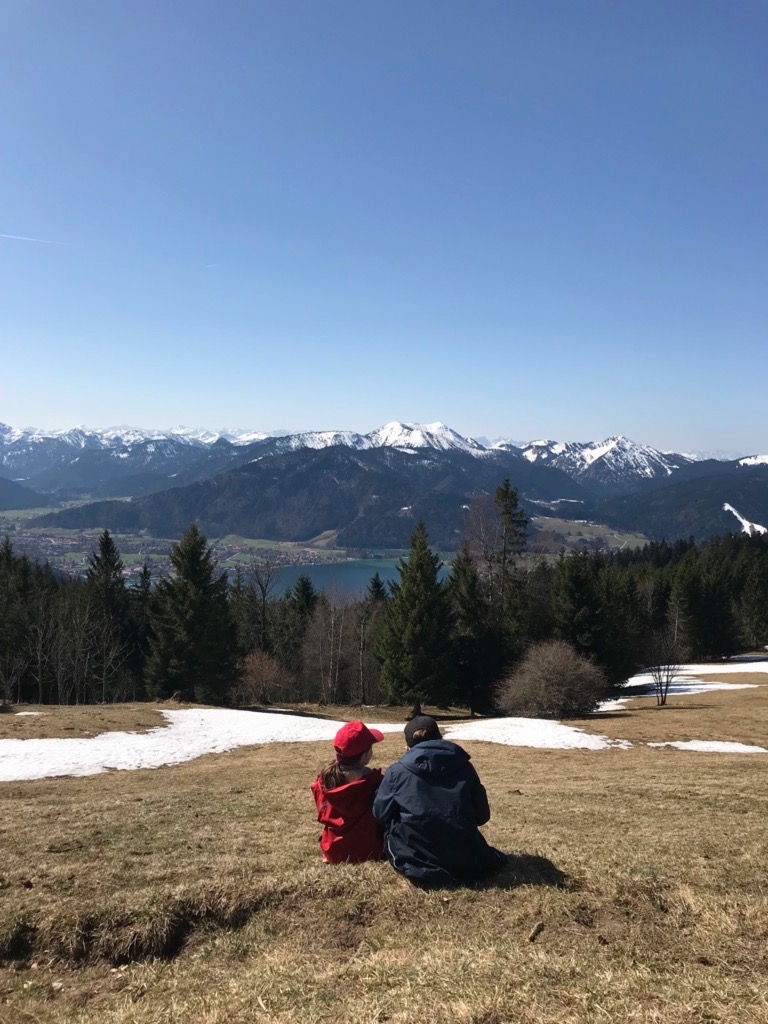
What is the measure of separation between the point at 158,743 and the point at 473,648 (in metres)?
27.9

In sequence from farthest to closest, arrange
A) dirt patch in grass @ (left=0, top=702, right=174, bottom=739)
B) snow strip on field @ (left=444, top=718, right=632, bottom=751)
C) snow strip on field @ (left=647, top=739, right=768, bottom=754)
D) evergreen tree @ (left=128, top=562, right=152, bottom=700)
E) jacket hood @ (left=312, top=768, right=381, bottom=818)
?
evergreen tree @ (left=128, top=562, right=152, bottom=700)
snow strip on field @ (left=444, top=718, right=632, bottom=751)
dirt patch in grass @ (left=0, top=702, right=174, bottom=739)
snow strip on field @ (left=647, top=739, right=768, bottom=754)
jacket hood @ (left=312, top=768, right=381, bottom=818)

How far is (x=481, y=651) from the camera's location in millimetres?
46094

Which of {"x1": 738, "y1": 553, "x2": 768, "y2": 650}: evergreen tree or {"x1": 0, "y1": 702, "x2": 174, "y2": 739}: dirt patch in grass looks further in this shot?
{"x1": 738, "y1": 553, "x2": 768, "y2": 650}: evergreen tree

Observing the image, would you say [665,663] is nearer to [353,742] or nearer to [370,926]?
[353,742]

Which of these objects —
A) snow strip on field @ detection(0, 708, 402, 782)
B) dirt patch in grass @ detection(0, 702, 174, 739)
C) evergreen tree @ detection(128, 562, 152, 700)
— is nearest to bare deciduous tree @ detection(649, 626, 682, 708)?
snow strip on field @ detection(0, 708, 402, 782)

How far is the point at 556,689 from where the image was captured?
34906mm

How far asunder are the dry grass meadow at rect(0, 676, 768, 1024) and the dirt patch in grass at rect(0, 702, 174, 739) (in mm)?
12723

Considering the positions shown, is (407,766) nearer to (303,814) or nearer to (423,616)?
(303,814)

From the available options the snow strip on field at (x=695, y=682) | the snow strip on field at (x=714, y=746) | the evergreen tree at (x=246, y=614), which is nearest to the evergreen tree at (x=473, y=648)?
the snow strip on field at (x=695, y=682)

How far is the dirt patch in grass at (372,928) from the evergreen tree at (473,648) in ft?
115

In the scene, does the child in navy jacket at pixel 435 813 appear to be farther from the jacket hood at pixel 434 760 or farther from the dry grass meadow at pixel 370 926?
the dry grass meadow at pixel 370 926

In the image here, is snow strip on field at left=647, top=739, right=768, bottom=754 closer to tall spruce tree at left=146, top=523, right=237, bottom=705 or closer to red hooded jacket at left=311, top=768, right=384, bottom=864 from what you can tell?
red hooded jacket at left=311, top=768, right=384, bottom=864

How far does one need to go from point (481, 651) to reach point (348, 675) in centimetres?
2159

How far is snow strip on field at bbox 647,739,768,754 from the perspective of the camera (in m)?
22.3
